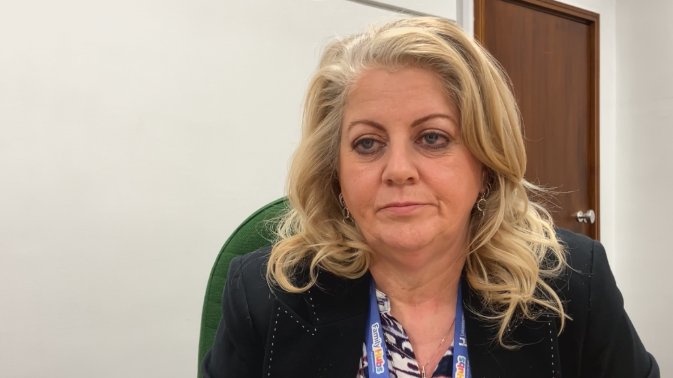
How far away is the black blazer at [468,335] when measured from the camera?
958 mm

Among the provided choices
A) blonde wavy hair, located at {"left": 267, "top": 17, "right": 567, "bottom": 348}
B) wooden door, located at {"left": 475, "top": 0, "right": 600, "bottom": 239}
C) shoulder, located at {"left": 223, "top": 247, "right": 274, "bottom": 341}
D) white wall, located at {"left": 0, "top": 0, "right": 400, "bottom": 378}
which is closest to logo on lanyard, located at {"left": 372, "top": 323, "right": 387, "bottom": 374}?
blonde wavy hair, located at {"left": 267, "top": 17, "right": 567, "bottom": 348}

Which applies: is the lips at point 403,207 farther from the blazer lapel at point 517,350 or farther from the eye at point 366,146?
the blazer lapel at point 517,350

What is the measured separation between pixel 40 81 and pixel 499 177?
144 centimetres

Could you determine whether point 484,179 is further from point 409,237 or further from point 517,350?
point 517,350

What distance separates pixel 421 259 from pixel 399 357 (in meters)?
0.21

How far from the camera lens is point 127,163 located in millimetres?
1657

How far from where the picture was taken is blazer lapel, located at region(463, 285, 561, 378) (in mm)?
943

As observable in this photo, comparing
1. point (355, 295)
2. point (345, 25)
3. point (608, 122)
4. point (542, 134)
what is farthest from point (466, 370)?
point (608, 122)

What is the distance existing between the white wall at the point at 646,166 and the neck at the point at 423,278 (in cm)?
238

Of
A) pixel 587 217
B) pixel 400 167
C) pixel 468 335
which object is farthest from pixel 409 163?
pixel 587 217

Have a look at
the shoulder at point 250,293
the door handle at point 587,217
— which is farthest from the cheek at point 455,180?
→ the door handle at point 587,217

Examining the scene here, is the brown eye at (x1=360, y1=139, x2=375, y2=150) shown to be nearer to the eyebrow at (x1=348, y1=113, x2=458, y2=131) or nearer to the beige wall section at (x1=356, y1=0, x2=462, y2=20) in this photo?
the eyebrow at (x1=348, y1=113, x2=458, y2=131)

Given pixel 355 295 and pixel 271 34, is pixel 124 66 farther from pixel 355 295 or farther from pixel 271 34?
pixel 355 295

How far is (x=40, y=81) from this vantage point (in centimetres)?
151
